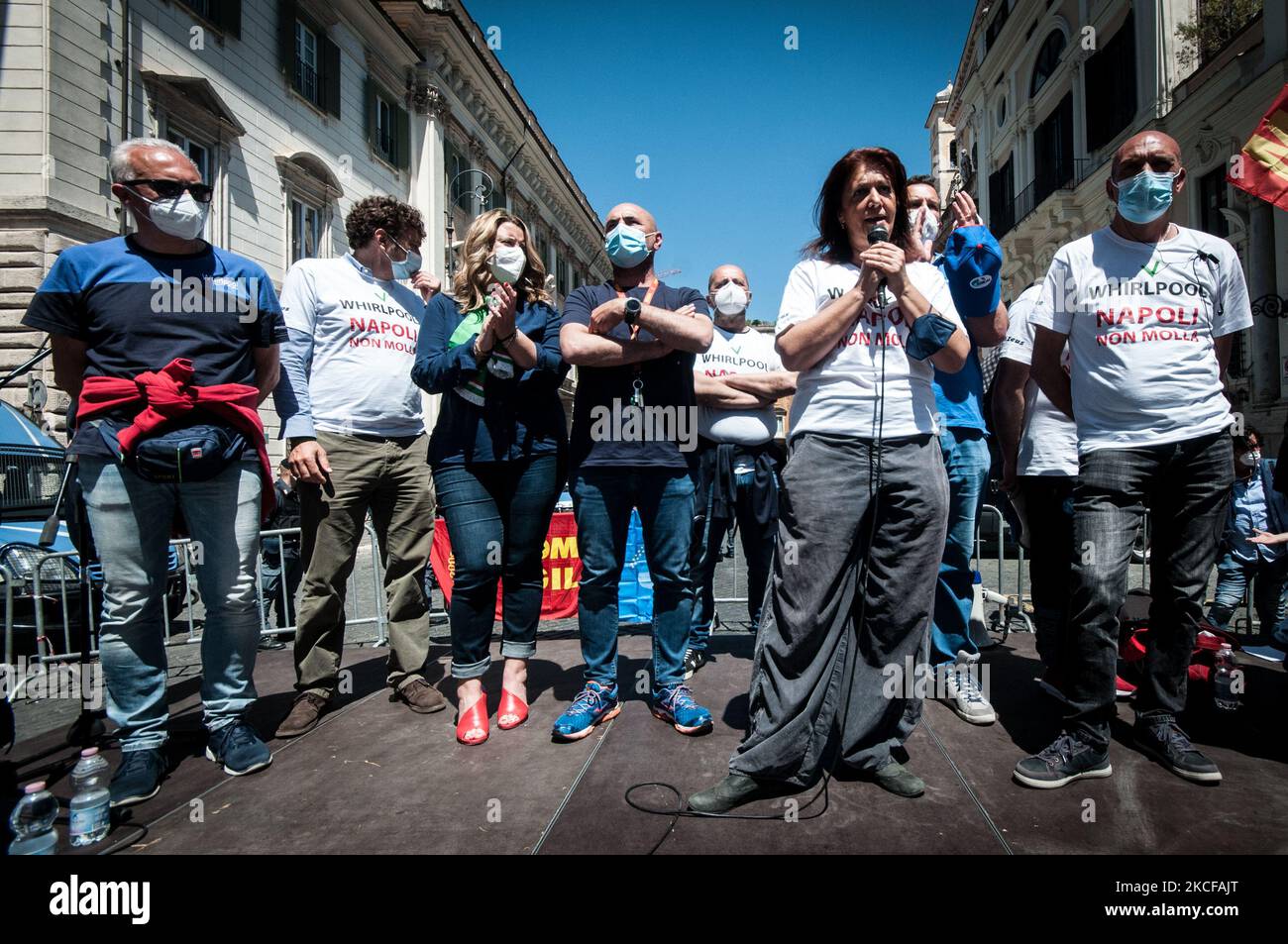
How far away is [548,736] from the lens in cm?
302

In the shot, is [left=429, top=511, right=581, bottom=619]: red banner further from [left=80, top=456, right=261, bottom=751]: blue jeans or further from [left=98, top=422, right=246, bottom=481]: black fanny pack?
[left=98, top=422, right=246, bottom=481]: black fanny pack

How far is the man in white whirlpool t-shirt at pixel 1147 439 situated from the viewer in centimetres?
259

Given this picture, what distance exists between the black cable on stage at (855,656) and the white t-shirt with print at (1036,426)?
1322 mm

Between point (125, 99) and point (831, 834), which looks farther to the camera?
point (125, 99)

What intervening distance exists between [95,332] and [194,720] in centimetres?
189

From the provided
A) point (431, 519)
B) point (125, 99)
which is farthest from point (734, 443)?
point (125, 99)

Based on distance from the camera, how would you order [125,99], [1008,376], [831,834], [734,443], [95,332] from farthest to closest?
[125,99] < [734,443] < [1008,376] < [95,332] < [831,834]

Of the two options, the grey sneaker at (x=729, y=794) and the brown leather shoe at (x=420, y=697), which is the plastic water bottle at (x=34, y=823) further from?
the grey sneaker at (x=729, y=794)

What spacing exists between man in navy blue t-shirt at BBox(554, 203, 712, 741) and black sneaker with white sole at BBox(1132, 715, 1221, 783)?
1.67 m

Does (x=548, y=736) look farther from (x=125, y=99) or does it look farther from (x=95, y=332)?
(x=125, y=99)

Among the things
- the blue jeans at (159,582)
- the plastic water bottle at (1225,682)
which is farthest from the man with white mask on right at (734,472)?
the blue jeans at (159,582)

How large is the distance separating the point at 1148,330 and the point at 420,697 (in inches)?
136

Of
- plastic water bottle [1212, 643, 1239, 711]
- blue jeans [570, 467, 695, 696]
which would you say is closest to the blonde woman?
blue jeans [570, 467, 695, 696]

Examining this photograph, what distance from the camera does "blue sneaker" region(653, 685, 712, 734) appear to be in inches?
117
